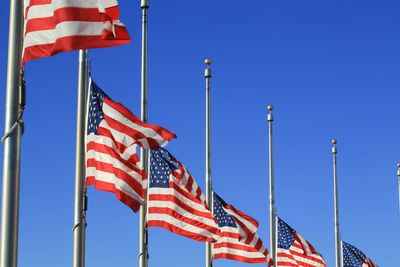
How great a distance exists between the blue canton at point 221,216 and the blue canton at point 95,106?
1149cm

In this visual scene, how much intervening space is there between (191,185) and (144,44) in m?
4.82

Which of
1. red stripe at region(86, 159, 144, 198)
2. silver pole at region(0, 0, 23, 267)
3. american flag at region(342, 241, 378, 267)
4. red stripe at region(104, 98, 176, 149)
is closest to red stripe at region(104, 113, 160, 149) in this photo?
red stripe at region(104, 98, 176, 149)

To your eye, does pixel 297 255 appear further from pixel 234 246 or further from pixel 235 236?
pixel 235 236

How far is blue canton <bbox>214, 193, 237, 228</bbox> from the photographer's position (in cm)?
3188

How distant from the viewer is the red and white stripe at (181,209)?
1000 inches

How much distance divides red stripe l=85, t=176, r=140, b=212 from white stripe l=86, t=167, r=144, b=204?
3.1 inches

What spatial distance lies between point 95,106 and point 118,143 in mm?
1141

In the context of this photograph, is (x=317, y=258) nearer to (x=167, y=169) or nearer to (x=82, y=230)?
(x=167, y=169)

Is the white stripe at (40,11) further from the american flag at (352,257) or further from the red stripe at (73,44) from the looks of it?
the american flag at (352,257)

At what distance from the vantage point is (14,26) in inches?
627

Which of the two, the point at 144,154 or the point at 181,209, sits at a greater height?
the point at 144,154

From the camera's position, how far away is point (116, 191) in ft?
68.5

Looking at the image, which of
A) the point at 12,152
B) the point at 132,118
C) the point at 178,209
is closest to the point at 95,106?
the point at 132,118

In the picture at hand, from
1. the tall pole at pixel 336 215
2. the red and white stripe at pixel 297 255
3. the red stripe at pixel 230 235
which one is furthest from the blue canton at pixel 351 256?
the red stripe at pixel 230 235
